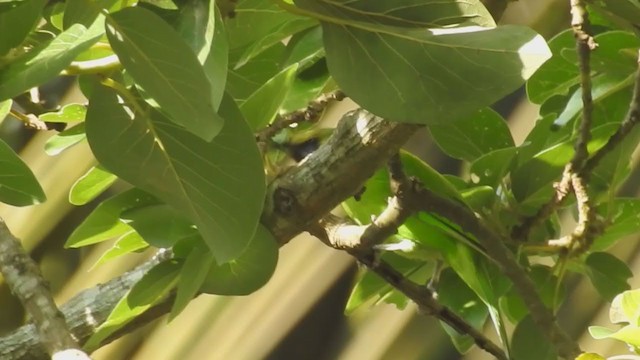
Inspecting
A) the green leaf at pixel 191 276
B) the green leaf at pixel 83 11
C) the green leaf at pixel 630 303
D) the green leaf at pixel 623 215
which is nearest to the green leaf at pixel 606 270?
the green leaf at pixel 623 215

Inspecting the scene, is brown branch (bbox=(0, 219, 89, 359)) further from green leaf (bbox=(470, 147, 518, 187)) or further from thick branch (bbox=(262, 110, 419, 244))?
green leaf (bbox=(470, 147, 518, 187))

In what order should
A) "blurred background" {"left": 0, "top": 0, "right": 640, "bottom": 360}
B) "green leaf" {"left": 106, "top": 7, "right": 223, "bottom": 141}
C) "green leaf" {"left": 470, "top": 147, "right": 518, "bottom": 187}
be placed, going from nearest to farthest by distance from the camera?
"green leaf" {"left": 106, "top": 7, "right": 223, "bottom": 141} → "green leaf" {"left": 470, "top": 147, "right": 518, "bottom": 187} → "blurred background" {"left": 0, "top": 0, "right": 640, "bottom": 360}

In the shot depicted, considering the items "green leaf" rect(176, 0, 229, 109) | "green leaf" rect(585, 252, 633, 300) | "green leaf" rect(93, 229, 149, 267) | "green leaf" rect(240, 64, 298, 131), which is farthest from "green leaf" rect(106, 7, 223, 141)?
"green leaf" rect(585, 252, 633, 300)

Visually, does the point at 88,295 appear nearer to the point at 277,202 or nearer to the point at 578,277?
the point at 277,202

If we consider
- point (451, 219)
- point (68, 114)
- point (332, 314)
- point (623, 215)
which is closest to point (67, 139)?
point (68, 114)

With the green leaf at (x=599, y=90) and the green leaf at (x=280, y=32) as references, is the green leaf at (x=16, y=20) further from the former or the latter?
the green leaf at (x=599, y=90)

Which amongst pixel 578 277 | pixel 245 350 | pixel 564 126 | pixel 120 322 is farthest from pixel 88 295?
pixel 578 277
